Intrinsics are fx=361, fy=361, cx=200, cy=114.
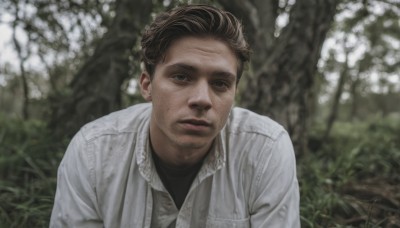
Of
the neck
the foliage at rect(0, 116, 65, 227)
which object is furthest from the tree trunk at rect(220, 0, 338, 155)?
the foliage at rect(0, 116, 65, 227)

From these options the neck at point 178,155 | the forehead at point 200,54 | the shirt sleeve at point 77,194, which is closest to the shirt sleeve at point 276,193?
the neck at point 178,155

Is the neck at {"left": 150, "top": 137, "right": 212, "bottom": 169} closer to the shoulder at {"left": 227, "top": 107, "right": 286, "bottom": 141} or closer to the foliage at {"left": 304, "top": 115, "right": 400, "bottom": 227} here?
the shoulder at {"left": 227, "top": 107, "right": 286, "bottom": 141}

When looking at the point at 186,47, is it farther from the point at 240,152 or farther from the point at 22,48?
the point at 22,48

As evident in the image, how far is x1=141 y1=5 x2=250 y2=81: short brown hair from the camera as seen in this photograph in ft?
7.17

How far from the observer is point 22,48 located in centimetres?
669

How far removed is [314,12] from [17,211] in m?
3.93

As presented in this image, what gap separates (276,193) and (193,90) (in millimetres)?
812

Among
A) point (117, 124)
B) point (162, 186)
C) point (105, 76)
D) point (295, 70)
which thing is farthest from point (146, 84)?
point (105, 76)

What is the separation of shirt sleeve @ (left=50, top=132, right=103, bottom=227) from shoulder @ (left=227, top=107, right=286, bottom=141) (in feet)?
3.27

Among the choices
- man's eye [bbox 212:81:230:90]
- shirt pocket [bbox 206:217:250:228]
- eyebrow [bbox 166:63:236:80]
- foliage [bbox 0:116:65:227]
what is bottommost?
foliage [bbox 0:116:65:227]

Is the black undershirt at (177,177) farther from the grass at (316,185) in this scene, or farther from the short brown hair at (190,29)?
the grass at (316,185)

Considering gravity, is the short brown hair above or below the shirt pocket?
above

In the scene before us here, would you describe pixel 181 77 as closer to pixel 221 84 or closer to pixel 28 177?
pixel 221 84

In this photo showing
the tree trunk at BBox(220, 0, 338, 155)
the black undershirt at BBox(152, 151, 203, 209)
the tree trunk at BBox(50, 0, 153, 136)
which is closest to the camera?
the black undershirt at BBox(152, 151, 203, 209)
